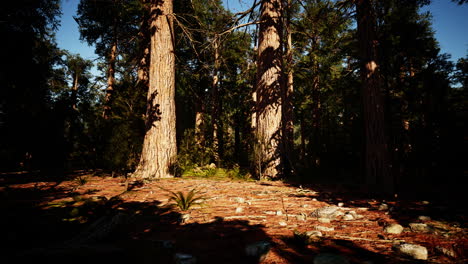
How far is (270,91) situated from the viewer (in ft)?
→ 19.8

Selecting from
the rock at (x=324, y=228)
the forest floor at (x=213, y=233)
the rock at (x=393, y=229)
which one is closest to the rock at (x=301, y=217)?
the forest floor at (x=213, y=233)

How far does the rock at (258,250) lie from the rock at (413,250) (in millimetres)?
940

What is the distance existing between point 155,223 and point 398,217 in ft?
9.18

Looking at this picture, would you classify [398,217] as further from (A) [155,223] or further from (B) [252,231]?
(A) [155,223]

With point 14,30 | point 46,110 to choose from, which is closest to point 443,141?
point 14,30

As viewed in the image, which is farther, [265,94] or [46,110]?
[46,110]

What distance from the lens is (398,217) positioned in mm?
2203

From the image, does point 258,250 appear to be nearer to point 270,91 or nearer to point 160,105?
point 270,91

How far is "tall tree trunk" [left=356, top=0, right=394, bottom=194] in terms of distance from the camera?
419 cm

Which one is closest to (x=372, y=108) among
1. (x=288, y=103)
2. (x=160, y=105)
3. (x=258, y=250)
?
(x=258, y=250)

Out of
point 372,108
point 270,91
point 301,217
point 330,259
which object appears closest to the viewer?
point 330,259

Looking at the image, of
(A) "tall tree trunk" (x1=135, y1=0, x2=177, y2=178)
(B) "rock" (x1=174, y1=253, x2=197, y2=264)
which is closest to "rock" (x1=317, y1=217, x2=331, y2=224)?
(B) "rock" (x1=174, y1=253, x2=197, y2=264)

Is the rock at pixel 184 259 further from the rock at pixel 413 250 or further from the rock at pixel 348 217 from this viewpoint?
the rock at pixel 348 217

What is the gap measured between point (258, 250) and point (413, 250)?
3.53ft
